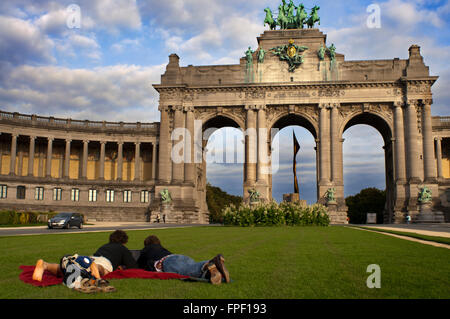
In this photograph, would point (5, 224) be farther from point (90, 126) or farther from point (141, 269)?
point (141, 269)

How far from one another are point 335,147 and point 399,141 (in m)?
8.79

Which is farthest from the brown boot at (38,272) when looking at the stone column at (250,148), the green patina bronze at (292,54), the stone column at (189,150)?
the green patina bronze at (292,54)

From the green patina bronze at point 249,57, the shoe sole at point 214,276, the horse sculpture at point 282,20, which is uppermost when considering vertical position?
the horse sculpture at point 282,20

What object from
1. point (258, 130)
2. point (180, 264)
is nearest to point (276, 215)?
point (258, 130)

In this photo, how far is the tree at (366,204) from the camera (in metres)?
110

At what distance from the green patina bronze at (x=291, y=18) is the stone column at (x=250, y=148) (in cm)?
1465

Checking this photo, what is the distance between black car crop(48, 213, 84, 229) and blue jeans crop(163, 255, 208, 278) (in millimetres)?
31266

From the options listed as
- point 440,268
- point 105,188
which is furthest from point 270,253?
point 105,188

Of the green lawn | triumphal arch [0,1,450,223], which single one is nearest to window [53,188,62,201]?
triumphal arch [0,1,450,223]

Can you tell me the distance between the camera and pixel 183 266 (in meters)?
9.50

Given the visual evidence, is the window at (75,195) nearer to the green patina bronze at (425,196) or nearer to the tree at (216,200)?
the tree at (216,200)

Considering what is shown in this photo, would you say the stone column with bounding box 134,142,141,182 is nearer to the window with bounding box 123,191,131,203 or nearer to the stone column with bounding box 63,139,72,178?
the window with bounding box 123,191,131,203

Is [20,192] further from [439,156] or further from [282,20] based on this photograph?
[439,156]

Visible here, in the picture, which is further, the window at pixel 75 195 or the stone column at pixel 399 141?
the window at pixel 75 195
